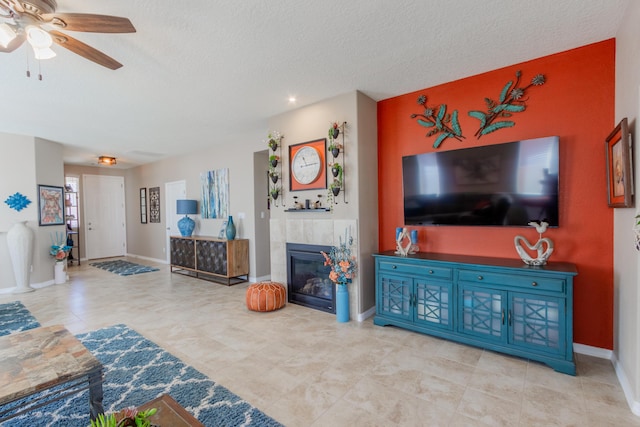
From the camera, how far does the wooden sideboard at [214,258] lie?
17.6ft

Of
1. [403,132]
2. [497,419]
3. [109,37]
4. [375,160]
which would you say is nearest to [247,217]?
[375,160]

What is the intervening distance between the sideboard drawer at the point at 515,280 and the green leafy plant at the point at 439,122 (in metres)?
1.47

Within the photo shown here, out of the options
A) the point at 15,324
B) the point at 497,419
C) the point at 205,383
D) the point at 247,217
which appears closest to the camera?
the point at 497,419

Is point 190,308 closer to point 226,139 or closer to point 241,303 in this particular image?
point 241,303

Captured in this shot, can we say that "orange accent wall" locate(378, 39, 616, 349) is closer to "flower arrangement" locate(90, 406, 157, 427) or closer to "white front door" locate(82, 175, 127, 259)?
"flower arrangement" locate(90, 406, 157, 427)

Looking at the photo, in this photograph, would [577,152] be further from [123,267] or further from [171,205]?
[123,267]

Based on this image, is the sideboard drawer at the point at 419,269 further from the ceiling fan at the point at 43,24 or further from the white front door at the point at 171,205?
the white front door at the point at 171,205

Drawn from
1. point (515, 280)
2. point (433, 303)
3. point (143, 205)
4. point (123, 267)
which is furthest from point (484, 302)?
point (143, 205)

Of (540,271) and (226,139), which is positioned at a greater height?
(226,139)

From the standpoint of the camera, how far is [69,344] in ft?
6.47

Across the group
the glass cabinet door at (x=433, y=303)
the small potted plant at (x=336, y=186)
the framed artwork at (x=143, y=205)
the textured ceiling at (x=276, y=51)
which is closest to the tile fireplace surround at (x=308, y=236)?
the small potted plant at (x=336, y=186)

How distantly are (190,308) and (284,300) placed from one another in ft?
4.22

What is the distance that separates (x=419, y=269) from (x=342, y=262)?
0.86 m

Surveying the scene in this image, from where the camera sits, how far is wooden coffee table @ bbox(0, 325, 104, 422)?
4.98ft
